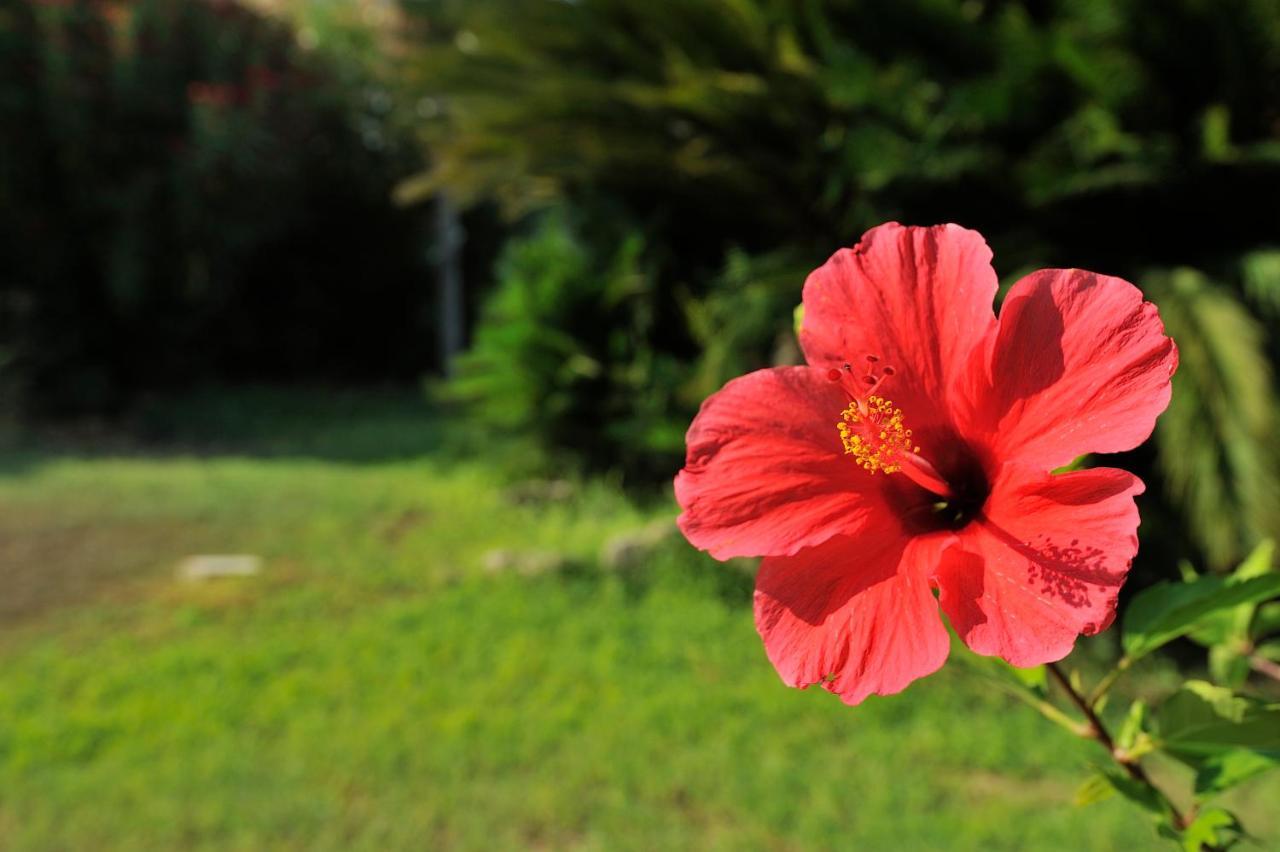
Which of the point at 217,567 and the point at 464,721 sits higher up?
the point at 464,721

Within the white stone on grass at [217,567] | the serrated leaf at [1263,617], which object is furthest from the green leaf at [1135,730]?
the white stone on grass at [217,567]

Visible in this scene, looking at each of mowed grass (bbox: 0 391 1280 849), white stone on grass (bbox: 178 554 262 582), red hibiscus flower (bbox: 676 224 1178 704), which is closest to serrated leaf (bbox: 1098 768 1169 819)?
red hibiscus flower (bbox: 676 224 1178 704)

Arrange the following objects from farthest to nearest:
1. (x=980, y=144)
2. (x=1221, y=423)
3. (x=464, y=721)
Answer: (x=980, y=144) < (x=464, y=721) < (x=1221, y=423)

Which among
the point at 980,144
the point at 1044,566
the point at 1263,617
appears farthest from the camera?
the point at 980,144

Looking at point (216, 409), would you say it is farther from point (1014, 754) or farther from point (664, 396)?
point (1014, 754)

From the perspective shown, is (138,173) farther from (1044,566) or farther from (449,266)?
(1044,566)

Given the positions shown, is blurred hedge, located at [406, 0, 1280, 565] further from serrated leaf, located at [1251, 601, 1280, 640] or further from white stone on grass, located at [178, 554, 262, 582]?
serrated leaf, located at [1251, 601, 1280, 640]

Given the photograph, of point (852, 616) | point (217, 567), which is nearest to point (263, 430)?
point (217, 567)
